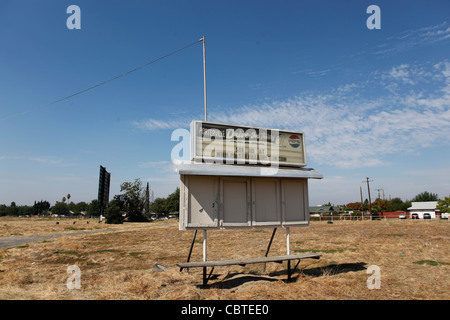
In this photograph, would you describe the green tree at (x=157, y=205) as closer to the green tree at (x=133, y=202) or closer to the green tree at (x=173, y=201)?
the green tree at (x=173, y=201)

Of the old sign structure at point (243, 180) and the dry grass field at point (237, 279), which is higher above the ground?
the old sign structure at point (243, 180)

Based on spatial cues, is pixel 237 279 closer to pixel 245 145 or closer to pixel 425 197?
pixel 245 145

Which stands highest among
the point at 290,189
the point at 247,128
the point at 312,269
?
the point at 247,128

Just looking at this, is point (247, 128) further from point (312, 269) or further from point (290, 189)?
point (312, 269)

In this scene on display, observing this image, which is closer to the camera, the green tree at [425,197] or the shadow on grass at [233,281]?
the shadow on grass at [233,281]

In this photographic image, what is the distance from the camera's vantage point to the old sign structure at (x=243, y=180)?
25.6 ft

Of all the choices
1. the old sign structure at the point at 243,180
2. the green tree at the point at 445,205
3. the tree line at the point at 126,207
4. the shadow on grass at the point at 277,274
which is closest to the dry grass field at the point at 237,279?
the shadow on grass at the point at 277,274

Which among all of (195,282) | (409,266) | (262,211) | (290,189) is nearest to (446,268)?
(409,266)

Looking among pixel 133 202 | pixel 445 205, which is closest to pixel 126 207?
pixel 133 202

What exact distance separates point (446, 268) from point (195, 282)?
8.97 metres

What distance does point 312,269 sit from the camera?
416 inches

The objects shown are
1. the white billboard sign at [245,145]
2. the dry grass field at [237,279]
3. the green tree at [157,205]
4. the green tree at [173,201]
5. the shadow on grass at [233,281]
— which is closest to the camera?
the dry grass field at [237,279]

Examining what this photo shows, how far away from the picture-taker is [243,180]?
28.1ft
